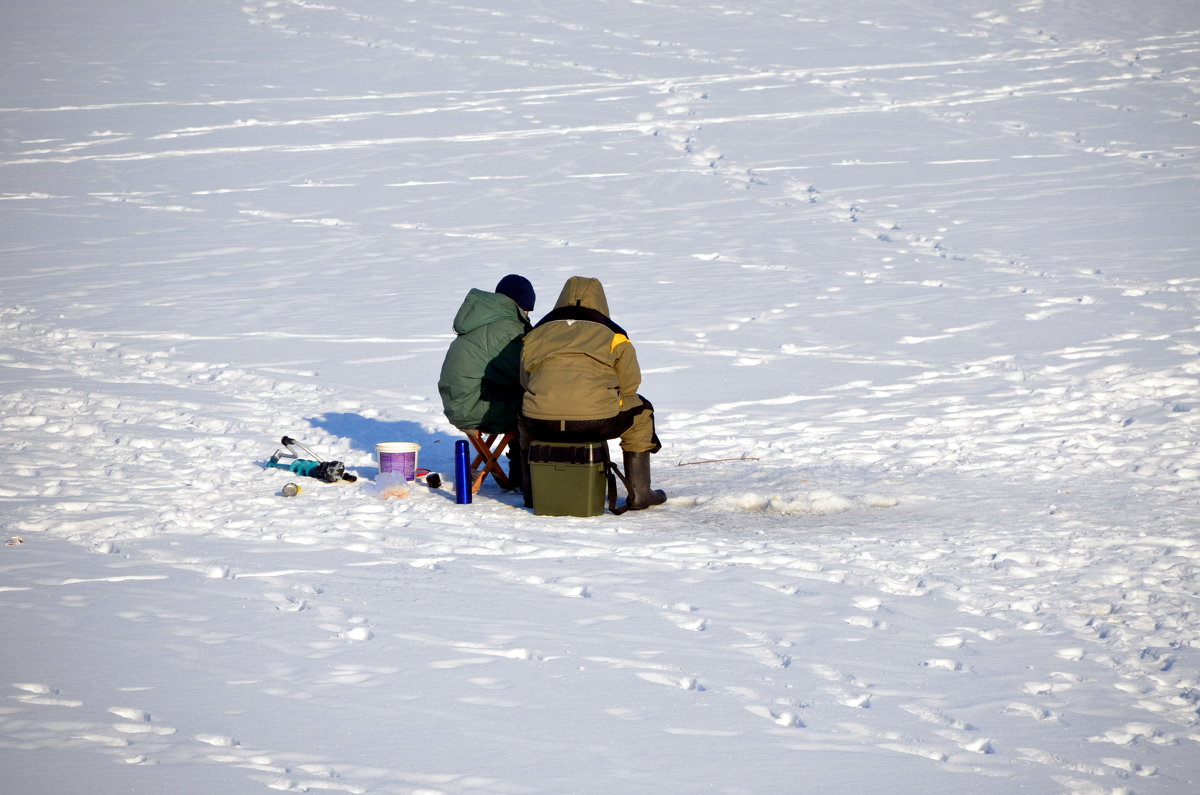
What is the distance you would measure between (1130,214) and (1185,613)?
9.33 metres

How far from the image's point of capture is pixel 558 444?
6.27 m

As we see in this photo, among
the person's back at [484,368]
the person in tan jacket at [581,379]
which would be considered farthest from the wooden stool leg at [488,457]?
the person in tan jacket at [581,379]

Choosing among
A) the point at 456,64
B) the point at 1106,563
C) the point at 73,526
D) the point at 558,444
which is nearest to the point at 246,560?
the point at 73,526

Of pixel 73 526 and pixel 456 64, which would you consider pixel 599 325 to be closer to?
pixel 73 526

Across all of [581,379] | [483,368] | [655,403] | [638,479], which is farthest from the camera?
[655,403]

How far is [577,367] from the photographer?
6.17 meters

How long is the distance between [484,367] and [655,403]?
7.39ft

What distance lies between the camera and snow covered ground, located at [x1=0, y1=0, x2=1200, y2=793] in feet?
12.8

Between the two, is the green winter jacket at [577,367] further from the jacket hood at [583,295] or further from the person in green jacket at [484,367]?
the person in green jacket at [484,367]

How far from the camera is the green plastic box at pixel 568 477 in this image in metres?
6.25

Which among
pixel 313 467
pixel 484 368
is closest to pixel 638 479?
pixel 484 368

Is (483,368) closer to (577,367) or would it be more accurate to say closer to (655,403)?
(577,367)

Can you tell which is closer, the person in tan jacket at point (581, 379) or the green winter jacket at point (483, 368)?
the person in tan jacket at point (581, 379)

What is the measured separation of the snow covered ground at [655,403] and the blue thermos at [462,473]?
0.15 meters
